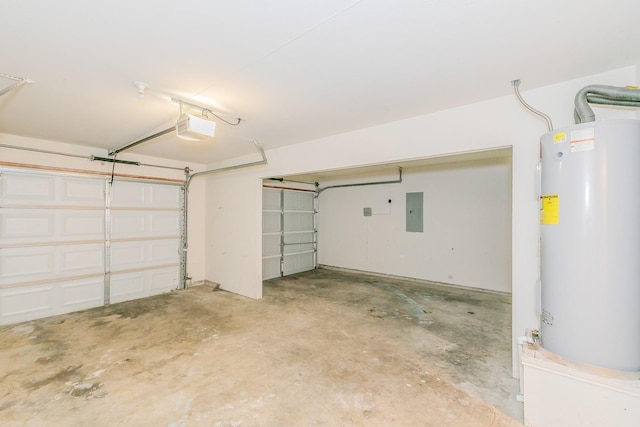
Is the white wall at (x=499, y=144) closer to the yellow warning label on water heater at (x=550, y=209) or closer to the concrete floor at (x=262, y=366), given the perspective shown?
the yellow warning label on water heater at (x=550, y=209)

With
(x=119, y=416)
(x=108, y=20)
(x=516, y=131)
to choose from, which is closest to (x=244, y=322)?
(x=119, y=416)

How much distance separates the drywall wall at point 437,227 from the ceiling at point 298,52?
8.16ft

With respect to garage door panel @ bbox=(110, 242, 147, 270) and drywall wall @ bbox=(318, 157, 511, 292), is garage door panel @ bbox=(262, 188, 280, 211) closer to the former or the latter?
drywall wall @ bbox=(318, 157, 511, 292)

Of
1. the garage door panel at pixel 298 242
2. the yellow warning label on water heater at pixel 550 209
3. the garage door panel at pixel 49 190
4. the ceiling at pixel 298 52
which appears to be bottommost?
the garage door panel at pixel 298 242

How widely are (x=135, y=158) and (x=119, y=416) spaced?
3751 millimetres

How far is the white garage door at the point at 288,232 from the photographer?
5.94 meters

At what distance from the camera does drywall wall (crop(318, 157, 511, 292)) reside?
4809mm

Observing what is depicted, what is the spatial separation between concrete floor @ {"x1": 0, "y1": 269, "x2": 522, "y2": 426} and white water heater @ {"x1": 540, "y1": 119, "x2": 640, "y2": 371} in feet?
2.52

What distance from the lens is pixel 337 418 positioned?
1.84 meters

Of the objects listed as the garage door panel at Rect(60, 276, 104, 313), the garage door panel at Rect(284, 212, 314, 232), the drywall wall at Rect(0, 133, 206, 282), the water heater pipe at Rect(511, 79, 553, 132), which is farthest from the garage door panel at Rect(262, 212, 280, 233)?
the water heater pipe at Rect(511, 79, 553, 132)

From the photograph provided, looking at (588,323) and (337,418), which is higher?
(588,323)

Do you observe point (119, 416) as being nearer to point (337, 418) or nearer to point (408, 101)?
point (337, 418)

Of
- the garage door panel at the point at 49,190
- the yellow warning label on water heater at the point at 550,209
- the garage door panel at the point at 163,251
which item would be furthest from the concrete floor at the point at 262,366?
the garage door panel at the point at 49,190

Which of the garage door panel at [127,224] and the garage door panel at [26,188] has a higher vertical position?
the garage door panel at [26,188]
